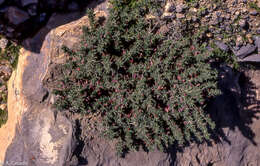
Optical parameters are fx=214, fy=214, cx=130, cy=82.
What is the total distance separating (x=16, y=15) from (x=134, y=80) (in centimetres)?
343

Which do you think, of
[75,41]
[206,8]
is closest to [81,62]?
[75,41]

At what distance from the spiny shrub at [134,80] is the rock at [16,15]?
1.87 m

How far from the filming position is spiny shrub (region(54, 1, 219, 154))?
14.0 ft

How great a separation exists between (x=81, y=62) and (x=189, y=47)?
2451mm

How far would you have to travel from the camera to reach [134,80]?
14.5 feet

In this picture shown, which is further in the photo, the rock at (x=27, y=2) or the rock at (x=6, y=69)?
the rock at (x=6, y=69)

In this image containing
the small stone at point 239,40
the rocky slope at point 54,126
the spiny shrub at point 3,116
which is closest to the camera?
the rocky slope at point 54,126

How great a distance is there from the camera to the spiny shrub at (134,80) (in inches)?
168

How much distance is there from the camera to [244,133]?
660 cm

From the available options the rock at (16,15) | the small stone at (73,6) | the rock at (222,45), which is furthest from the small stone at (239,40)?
the rock at (16,15)

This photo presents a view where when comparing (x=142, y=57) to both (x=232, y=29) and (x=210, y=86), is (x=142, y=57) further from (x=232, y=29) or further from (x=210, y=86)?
(x=232, y=29)

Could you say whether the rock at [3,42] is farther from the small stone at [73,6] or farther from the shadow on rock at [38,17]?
the small stone at [73,6]

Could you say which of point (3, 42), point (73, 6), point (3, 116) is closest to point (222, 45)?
point (73, 6)

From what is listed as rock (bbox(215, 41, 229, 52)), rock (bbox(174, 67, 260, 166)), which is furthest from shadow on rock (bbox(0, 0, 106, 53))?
rock (bbox(174, 67, 260, 166))
